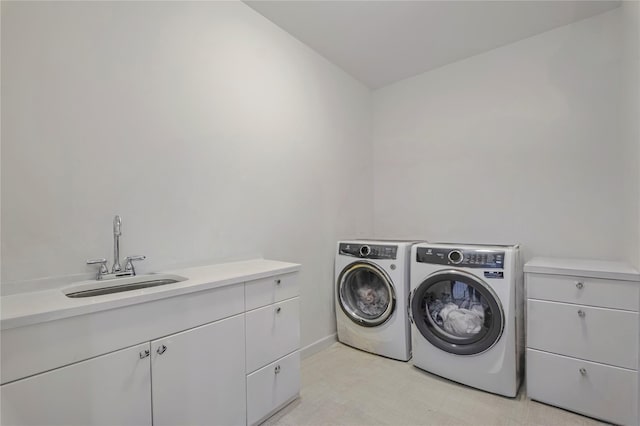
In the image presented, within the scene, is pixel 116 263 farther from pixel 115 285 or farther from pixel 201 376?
pixel 201 376

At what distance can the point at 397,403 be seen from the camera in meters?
1.76

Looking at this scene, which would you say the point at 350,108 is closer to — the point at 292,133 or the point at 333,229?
the point at 292,133

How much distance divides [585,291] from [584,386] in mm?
523

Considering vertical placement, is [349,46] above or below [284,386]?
above

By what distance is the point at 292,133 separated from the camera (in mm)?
2352

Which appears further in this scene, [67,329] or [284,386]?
[284,386]

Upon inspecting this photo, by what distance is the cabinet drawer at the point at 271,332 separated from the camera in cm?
150

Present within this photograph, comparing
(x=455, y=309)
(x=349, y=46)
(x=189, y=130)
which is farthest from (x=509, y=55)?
(x=189, y=130)

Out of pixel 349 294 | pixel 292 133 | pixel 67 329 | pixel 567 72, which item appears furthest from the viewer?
pixel 349 294

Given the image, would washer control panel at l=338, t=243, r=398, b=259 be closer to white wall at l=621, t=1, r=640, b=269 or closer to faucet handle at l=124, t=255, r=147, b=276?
white wall at l=621, t=1, r=640, b=269

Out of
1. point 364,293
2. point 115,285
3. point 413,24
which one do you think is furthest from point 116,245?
point 413,24

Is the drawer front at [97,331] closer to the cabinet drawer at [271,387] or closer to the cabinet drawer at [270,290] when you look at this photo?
the cabinet drawer at [270,290]

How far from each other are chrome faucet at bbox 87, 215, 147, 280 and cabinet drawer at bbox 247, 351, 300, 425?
80 centimetres

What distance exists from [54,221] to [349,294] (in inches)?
80.2
